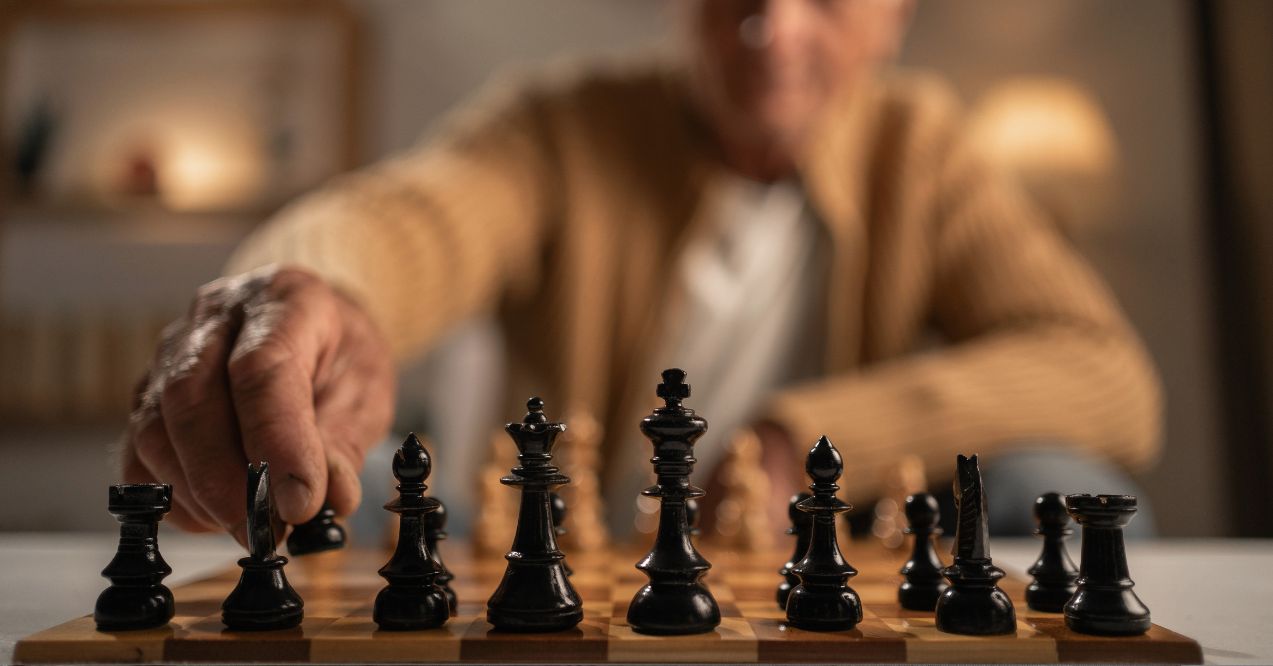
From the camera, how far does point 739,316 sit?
7.39 ft

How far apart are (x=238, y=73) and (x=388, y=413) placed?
3797mm

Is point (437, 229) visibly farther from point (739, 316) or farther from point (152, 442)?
point (152, 442)

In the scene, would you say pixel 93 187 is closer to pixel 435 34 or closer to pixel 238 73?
pixel 238 73

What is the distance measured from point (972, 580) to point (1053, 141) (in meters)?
3.65

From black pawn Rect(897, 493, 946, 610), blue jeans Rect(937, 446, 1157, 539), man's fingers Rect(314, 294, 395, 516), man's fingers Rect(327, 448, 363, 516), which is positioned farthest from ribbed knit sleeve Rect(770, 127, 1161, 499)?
Answer: man's fingers Rect(327, 448, 363, 516)

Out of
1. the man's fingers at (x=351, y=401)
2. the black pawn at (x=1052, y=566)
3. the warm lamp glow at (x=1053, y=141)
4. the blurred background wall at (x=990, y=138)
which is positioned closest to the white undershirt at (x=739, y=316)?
the man's fingers at (x=351, y=401)

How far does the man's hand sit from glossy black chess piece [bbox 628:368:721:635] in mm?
260

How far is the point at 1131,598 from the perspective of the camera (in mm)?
687

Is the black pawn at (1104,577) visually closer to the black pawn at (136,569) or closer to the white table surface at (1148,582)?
the white table surface at (1148,582)

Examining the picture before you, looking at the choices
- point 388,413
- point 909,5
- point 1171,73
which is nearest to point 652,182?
point 388,413

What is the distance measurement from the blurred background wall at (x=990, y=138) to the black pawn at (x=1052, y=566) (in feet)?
10.5

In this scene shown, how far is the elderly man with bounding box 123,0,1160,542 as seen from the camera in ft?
6.04

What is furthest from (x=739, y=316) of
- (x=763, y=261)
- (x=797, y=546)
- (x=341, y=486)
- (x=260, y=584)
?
(x=260, y=584)

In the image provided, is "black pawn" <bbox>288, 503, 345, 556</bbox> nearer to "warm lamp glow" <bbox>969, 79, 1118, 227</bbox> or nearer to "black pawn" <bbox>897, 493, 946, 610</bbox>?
"black pawn" <bbox>897, 493, 946, 610</bbox>
